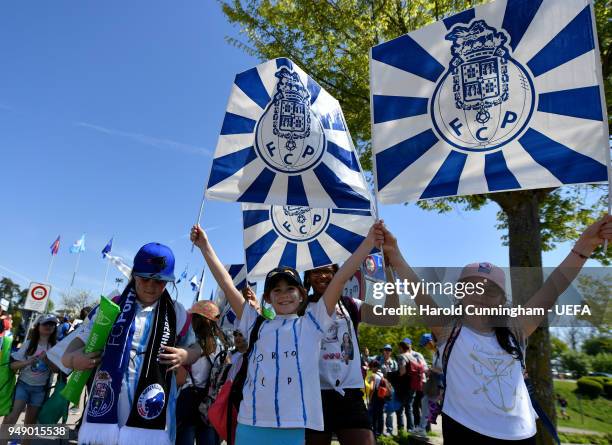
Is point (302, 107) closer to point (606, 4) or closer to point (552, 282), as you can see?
point (552, 282)

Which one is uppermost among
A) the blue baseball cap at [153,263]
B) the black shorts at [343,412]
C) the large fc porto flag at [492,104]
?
the large fc porto flag at [492,104]

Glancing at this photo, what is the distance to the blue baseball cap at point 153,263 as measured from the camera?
2.40 m

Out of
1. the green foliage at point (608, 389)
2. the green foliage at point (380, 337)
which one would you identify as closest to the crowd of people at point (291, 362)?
the green foliage at point (608, 389)

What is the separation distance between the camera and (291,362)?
89.2 inches

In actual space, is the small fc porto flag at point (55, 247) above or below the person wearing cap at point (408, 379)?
above

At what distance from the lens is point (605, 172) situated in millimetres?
2385

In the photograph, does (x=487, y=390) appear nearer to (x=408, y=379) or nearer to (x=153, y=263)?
(x=153, y=263)

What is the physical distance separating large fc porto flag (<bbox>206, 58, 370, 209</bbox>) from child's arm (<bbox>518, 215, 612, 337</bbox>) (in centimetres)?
153

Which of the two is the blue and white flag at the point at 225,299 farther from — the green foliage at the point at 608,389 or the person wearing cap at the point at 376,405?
the green foliage at the point at 608,389

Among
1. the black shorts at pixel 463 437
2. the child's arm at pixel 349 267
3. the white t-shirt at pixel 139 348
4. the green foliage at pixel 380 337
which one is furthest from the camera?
the green foliage at pixel 380 337

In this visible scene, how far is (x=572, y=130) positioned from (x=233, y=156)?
2.56m

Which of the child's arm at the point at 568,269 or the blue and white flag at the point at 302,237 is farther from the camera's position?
the blue and white flag at the point at 302,237

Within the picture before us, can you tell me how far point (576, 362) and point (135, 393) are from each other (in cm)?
413

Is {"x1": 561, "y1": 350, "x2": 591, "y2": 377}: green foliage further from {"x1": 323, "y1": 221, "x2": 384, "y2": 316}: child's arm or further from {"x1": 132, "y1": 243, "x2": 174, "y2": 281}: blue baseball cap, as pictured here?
{"x1": 132, "y1": 243, "x2": 174, "y2": 281}: blue baseball cap
